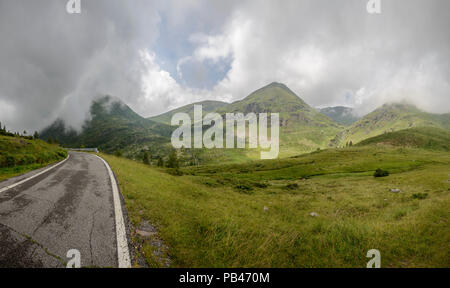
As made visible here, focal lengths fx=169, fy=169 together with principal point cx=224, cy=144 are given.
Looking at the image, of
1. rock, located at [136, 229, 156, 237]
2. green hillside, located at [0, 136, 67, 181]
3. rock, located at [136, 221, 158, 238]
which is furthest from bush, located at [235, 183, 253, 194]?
green hillside, located at [0, 136, 67, 181]

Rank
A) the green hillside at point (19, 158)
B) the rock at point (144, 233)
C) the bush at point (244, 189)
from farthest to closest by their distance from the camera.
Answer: the bush at point (244, 189) < the green hillside at point (19, 158) < the rock at point (144, 233)

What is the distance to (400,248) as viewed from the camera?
6.17 meters

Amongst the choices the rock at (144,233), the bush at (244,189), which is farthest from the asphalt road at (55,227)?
the bush at (244,189)

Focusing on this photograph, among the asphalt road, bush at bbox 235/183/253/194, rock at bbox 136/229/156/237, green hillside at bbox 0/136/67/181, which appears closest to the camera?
the asphalt road

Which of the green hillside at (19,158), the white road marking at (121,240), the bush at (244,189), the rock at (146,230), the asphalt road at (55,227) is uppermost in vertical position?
the green hillside at (19,158)

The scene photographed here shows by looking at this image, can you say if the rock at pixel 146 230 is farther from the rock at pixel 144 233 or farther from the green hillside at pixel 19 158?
the green hillside at pixel 19 158

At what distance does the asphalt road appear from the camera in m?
4.08

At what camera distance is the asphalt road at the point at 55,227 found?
4078 millimetres

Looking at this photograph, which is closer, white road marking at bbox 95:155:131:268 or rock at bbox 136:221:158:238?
white road marking at bbox 95:155:131:268

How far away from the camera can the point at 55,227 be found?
215 inches

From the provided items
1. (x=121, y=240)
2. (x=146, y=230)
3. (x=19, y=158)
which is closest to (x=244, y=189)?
(x=146, y=230)

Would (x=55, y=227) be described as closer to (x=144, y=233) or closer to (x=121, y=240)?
(x=121, y=240)

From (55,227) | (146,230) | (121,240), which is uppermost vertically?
(55,227)

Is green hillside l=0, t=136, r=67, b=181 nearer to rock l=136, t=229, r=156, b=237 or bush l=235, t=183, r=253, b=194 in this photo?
rock l=136, t=229, r=156, b=237
